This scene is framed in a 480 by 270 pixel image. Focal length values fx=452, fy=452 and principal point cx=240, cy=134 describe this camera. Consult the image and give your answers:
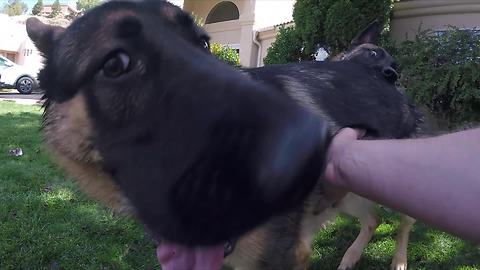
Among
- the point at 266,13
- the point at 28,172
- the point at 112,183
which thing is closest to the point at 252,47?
the point at 266,13

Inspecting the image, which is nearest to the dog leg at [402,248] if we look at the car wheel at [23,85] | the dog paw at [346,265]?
the dog paw at [346,265]

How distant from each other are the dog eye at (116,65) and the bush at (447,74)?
661 centimetres

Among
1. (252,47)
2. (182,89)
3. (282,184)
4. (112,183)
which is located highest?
(182,89)

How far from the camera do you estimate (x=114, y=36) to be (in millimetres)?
2125

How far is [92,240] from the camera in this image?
414cm

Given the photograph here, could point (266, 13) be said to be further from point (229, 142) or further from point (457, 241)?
point (229, 142)

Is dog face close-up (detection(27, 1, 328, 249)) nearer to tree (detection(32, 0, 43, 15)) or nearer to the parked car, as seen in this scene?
the parked car

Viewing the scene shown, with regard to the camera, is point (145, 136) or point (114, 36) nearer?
point (145, 136)

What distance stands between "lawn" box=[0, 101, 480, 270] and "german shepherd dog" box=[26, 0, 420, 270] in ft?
3.74

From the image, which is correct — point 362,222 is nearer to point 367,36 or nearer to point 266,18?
point 367,36

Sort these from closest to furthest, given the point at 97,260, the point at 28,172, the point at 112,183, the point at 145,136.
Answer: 1. the point at 145,136
2. the point at 112,183
3. the point at 97,260
4. the point at 28,172

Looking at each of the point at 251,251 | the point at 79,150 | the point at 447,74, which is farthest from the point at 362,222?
Answer: the point at 447,74

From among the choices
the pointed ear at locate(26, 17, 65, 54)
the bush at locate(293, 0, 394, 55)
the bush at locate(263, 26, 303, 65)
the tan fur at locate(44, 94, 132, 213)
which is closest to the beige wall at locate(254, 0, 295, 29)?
the bush at locate(263, 26, 303, 65)

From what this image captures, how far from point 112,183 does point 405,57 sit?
7.20 meters
